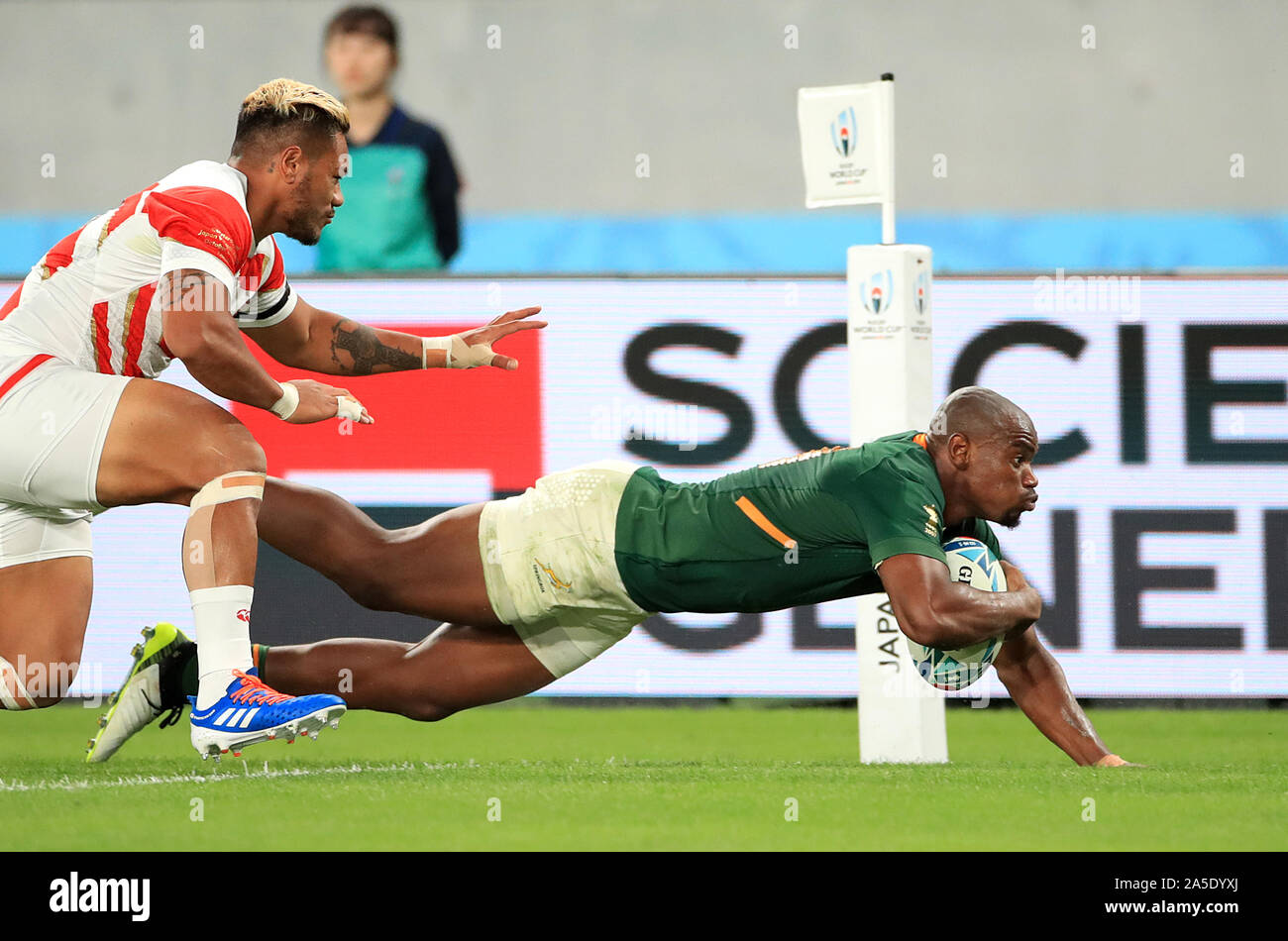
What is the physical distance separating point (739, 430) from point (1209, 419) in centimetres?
220

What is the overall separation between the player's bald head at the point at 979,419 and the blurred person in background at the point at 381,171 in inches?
159

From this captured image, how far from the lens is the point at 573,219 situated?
11422mm

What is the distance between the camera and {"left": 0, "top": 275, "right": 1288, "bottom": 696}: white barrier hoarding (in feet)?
24.8

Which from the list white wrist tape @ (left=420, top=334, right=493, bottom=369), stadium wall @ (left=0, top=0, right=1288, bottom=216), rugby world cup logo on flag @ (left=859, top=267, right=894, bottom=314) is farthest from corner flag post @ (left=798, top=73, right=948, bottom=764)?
stadium wall @ (left=0, top=0, right=1288, bottom=216)

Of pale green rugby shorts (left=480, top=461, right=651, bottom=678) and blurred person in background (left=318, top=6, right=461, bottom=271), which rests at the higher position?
blurred person in background (left=318, top=6, right=461, bottom=271)

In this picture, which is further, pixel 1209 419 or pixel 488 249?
pixel 488 249

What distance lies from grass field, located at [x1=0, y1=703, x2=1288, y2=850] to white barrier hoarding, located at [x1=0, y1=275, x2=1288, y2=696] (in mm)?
964

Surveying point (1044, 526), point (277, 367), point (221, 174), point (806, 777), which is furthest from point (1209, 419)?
point (221, 174)

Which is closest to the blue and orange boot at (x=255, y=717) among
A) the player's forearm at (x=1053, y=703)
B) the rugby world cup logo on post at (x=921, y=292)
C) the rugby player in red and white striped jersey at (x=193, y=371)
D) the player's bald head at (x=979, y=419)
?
the rugby player in red and white striped jersey at (x=193, y=371)

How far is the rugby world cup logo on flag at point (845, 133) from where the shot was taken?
6.13 m

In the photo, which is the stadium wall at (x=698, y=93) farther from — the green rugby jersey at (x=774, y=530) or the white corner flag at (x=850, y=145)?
the green rugby jersey at (x=774, y=530)

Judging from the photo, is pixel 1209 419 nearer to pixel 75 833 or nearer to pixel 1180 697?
pixel 1180 697

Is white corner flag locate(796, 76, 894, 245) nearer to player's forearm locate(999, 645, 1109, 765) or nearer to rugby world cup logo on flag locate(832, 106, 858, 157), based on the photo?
rugby world cup logo on flag locate(832, 106, 858, 157)

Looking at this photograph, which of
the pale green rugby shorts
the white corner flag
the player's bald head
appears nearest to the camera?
the player's bald head
